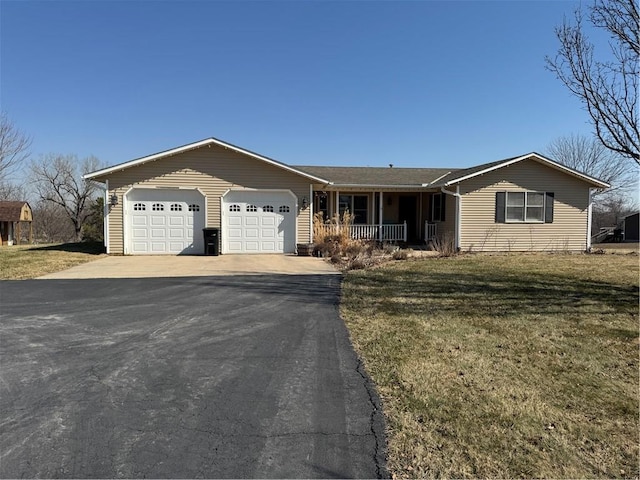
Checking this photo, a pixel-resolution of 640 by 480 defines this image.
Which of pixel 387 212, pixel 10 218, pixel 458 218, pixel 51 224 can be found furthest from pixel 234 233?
pixel 51 224

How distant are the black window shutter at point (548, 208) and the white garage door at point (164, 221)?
13.9 meters

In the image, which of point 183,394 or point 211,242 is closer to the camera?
point 183,394

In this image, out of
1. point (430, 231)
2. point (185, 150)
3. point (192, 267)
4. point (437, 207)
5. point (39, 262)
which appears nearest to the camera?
point (192, 267)

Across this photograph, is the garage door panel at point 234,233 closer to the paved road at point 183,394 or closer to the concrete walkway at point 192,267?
the concrete walkway at point 192,267

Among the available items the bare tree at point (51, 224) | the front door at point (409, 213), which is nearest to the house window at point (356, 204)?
the front door at point (409, 213)

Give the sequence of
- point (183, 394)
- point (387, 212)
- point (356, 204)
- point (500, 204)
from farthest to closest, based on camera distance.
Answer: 1. point (387, 212)
2. point (356, 204)
3. point (500, 204)
4. point (183, 394)

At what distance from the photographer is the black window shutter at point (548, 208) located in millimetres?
17453

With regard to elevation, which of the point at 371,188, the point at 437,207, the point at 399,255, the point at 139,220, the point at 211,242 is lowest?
the point at 399,255

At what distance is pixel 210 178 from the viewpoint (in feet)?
51.5

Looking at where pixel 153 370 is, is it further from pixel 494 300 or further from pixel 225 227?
pixel 225 227

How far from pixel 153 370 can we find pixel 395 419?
2.39 meters

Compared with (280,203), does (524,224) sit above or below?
below

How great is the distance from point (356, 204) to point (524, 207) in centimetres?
724

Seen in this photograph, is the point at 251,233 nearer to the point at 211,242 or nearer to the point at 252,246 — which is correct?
the point at 252,246
